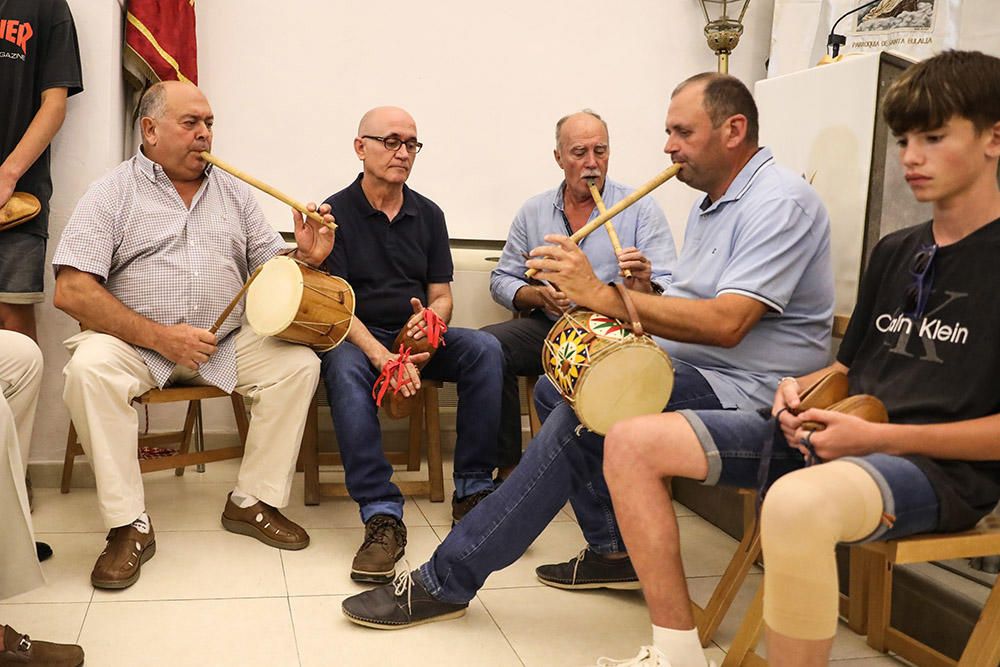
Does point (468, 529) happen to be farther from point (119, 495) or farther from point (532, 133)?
point (532, 133)

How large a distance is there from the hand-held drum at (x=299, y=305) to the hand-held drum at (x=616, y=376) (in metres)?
1.04

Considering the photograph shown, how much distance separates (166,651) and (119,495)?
25.2 inches

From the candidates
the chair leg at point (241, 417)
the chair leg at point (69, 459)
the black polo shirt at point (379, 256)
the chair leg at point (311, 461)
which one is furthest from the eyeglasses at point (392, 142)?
the chair leg at point (69, 459)

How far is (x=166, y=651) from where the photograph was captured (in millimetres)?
2236

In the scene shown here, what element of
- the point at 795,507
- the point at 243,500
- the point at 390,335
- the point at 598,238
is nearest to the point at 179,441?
the point at 243,500

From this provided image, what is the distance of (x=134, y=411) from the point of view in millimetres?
2816

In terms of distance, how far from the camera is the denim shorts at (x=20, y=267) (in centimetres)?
319

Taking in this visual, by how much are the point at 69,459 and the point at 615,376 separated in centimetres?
213

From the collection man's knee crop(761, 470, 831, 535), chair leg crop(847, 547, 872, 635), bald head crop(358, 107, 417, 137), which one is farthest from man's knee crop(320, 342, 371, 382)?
man's knee crop(761, 470, 831, 535)

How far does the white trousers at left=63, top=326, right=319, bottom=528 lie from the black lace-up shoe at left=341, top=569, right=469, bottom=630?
2.26 feet

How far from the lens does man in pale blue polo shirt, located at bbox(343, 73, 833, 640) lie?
7.16 ft

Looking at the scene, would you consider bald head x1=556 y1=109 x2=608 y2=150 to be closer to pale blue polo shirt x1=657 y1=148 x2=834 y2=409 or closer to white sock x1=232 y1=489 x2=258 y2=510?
pale blue polo shirt x1=657 y1=148 x2=834 y2=409

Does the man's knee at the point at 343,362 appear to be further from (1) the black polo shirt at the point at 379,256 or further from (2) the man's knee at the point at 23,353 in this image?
(2) the man's knee at the point at 23,353

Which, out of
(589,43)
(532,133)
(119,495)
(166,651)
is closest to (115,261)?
(119,495)
